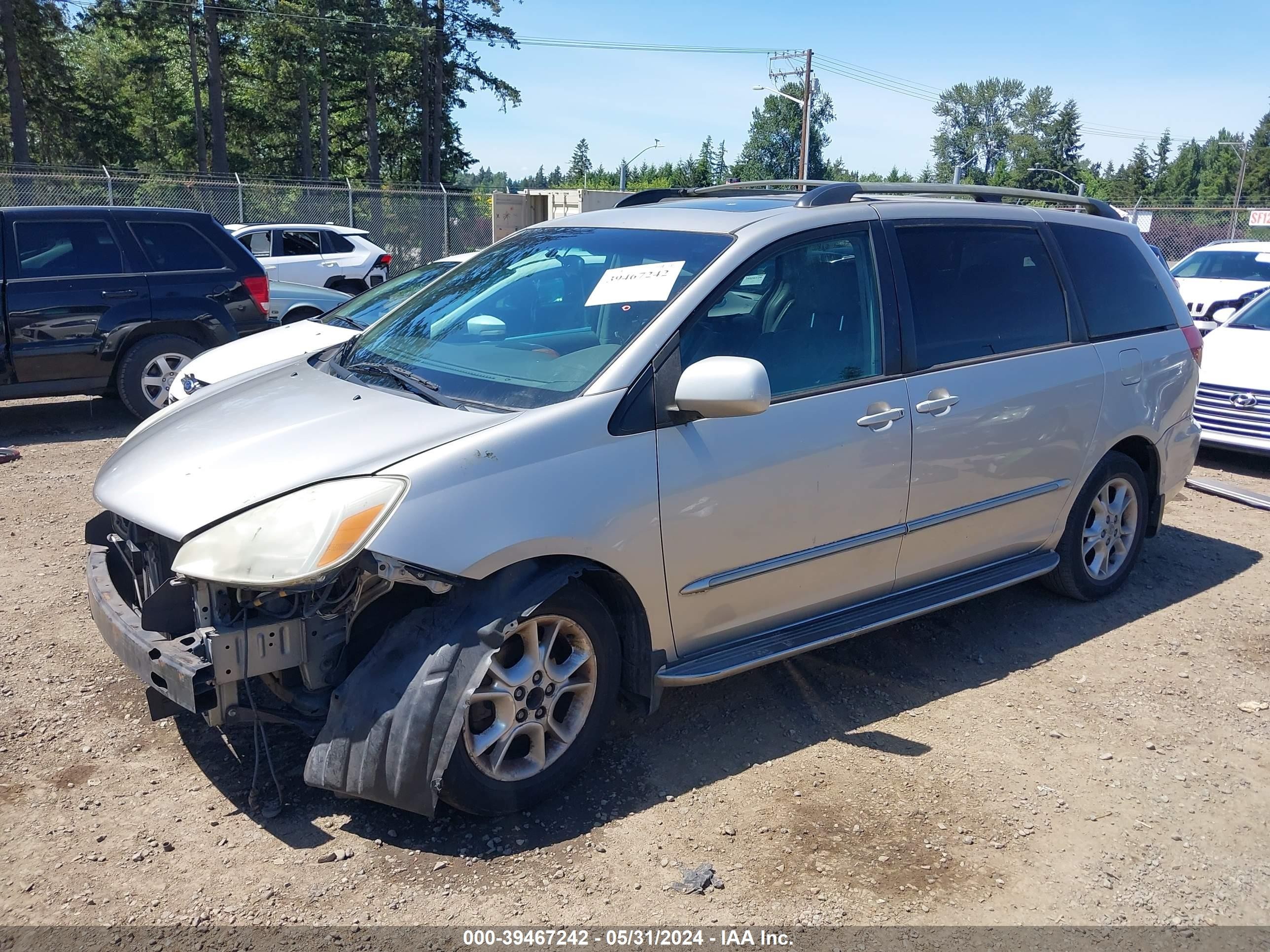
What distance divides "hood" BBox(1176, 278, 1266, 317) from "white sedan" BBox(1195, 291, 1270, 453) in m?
3.20

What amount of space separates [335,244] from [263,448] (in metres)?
15.7

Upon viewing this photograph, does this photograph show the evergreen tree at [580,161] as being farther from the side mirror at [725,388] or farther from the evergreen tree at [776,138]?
the side mirror at [725,388]

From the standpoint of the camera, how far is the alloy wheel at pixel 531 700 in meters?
3.05

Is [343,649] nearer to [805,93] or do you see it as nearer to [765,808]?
[765,808]

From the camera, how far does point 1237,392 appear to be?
818cm

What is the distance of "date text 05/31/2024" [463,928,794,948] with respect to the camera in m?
2.68

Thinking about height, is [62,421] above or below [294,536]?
below

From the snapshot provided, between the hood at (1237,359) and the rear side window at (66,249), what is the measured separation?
29.4ft

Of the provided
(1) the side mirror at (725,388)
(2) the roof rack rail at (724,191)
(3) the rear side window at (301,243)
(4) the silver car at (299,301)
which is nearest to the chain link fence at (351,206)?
(3) the rear side window at (301,243)

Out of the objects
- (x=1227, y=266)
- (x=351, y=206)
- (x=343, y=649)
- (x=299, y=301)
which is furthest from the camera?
(x=351, y=206)

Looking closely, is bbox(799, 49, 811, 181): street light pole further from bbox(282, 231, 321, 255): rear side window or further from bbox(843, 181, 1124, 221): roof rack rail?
bbox(843, 181, 1124, 221): roof rack rail

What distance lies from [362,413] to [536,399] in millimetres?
573

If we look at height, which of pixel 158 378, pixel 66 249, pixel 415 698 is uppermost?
pixel 66 249

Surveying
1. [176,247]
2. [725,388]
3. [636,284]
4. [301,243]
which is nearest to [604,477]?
[725,388]
